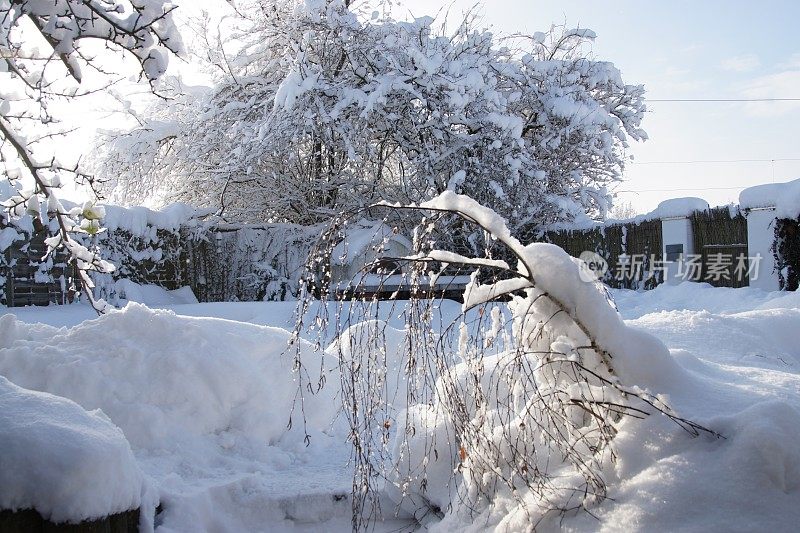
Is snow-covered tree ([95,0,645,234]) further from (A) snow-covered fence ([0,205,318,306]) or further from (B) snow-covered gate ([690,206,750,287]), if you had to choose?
(B) snow-covered gate ([690,206,750,287])

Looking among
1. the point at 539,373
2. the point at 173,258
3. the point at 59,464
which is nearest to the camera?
the point at 59,464

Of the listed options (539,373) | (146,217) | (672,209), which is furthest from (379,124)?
(539,373)

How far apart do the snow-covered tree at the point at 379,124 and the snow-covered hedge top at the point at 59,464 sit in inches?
385

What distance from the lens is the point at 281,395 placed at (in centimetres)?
565

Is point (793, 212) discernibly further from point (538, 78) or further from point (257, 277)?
point (257, 277)

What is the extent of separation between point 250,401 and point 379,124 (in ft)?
31.3

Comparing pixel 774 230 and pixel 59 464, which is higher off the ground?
pixel 774 230

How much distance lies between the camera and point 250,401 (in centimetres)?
545

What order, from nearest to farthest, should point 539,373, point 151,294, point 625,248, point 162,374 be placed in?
1. point 539,373
2. point 162,374
3. point 151,294
4. point 625,248

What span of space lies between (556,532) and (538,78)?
13.4 meters

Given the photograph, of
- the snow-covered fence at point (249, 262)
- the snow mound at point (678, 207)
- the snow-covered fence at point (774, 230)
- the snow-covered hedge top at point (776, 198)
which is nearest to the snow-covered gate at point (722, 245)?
A: the snow mound at point (678, 207)

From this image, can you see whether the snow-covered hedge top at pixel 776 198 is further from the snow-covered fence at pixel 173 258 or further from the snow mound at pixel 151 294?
the snow mound at pixel 151 294

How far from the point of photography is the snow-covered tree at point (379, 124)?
13391mm

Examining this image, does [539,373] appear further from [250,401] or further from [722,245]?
[722,245]
